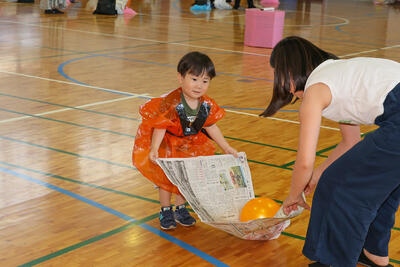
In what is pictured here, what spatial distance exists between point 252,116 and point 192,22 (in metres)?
8.66

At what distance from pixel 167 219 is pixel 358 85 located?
124 cm

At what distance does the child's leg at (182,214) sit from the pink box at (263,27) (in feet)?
23.0

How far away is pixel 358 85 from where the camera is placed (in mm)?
2107

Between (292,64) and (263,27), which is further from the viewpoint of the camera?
(263,27)

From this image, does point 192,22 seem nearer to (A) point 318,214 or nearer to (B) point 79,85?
(B) point 79,85

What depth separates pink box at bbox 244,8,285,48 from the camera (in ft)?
31.7

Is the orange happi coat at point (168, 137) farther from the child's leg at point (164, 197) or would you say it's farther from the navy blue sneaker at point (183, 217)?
the navy blue sneaker at point (183, 217)

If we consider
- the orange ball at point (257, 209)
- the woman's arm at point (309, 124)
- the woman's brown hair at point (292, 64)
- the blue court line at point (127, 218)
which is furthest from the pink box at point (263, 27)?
the woman's arm at point (309, 124)

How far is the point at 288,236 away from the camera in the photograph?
9.43ft

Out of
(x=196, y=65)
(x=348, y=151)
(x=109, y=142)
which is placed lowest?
(x=109, y=142)

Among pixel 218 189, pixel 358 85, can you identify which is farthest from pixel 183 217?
pixel 358 85

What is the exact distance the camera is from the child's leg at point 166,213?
2893 mm

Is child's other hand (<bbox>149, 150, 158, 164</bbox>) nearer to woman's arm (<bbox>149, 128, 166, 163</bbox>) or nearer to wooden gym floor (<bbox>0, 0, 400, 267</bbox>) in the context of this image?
woman's arm (<bbox>149, 128, 166, 163</bbox>)

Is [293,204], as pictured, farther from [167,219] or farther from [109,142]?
[109,142]
